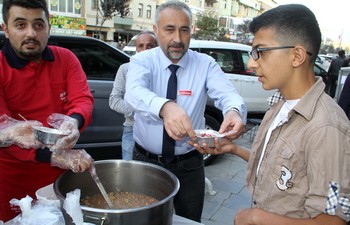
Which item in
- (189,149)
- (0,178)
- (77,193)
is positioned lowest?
(0,178)

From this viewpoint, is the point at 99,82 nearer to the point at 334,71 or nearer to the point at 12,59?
the point at 12,59

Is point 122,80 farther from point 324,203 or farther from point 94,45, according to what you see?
point 324,203

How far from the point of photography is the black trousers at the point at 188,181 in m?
2.27

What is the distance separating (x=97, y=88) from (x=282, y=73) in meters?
3.20

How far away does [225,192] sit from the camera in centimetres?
414

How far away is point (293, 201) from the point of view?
4.10ft

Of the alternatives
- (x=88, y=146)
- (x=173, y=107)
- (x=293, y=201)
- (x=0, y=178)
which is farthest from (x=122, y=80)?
(x=293, y=201)

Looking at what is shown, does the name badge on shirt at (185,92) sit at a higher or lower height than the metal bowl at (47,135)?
higher

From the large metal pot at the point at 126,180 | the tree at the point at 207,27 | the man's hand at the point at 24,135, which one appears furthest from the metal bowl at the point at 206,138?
the tree at the point at 207,27

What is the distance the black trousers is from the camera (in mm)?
2268

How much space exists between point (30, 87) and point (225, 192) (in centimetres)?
296

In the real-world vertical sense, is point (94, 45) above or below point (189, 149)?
above

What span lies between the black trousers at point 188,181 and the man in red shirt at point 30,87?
67cm

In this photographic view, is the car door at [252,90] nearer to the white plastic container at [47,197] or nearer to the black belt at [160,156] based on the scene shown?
the black belt at [160,156]
